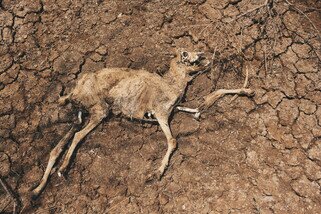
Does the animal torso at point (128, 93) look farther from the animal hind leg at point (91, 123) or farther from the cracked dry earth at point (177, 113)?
the cracked dry earth at point (177, 113)

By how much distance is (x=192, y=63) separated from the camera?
11.7 feet

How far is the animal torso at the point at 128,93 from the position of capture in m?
3.42

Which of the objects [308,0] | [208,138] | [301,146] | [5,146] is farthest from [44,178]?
[308,0]

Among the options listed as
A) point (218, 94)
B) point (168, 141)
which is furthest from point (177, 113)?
point (218, 94)

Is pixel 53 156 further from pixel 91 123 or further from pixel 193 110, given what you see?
pixel 193 110

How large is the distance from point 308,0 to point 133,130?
222cm

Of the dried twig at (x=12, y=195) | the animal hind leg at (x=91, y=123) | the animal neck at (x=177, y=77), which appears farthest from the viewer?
the animal neck at (x=177, y=77)

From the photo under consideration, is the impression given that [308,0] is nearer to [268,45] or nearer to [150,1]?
[268,45]

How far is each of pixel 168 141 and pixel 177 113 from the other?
1.01 feet

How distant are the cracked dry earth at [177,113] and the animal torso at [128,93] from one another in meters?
0.17

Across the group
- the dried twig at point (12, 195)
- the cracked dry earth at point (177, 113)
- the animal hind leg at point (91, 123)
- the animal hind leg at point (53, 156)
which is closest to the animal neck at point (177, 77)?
the cracked dry earth at point (177, 113)

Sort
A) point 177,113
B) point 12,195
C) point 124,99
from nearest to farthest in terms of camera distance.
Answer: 1. point 12,195
2. point 124,99
3. point 177,113

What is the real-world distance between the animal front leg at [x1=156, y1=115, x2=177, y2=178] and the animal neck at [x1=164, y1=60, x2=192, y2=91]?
33cm

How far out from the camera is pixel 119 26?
3842mm
